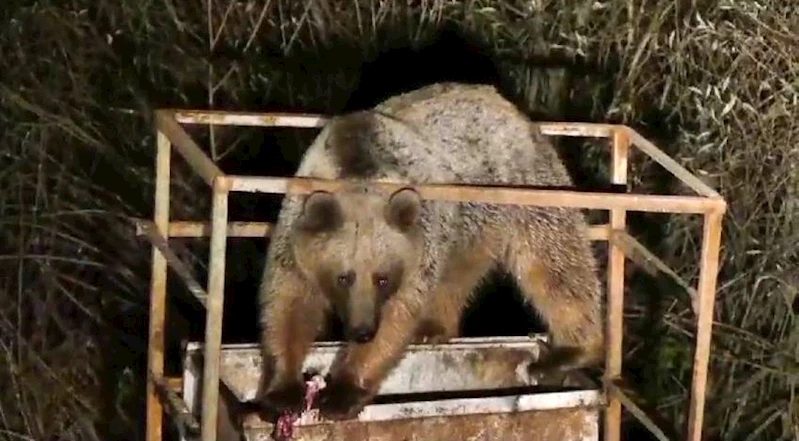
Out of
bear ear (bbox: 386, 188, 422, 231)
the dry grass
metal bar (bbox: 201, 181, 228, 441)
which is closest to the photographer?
metal bar (bbox: 201, 181, 228, 441)

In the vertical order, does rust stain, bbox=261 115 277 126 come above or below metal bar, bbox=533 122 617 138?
above

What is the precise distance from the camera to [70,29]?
4.62 metres

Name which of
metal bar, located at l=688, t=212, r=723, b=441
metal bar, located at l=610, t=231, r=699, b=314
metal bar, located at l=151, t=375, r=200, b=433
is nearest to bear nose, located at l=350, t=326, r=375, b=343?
metal bar, located at l=151, t=375, r=200, b=433

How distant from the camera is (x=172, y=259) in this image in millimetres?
3238

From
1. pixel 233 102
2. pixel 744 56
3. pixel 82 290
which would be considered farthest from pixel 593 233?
pixel 82 290

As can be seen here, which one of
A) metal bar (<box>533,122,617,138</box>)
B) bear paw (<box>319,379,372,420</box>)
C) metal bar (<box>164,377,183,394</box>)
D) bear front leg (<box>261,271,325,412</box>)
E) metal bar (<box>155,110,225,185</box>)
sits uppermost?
metal bar (<box>155,110,225,185</box>)

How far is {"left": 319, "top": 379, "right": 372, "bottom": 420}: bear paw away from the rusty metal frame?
12.8 inches

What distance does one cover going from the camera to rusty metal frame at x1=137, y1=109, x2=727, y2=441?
9.07 feet

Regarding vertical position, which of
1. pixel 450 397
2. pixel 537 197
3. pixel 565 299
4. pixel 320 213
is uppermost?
pixel 537 197

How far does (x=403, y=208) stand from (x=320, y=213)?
0.55 feet

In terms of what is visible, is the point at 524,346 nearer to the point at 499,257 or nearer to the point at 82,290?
the point at 499,257

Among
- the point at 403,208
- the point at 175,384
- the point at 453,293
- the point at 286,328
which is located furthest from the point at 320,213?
the point at 453,293

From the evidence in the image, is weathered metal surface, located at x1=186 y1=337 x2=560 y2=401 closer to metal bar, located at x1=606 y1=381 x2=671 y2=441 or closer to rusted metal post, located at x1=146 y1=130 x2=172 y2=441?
rusted metal post, located at x1=146 y1=130 x2=172 y2=441

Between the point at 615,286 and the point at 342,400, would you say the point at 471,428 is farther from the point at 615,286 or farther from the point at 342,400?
the point at 615,286
